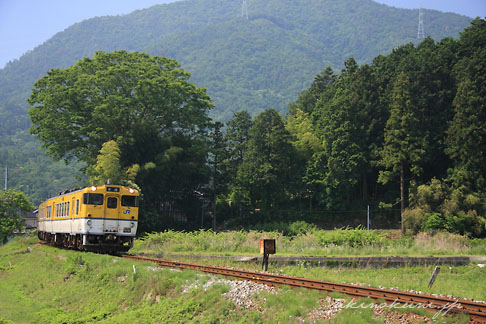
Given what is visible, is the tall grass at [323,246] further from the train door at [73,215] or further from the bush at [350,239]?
the train door at [73,215]

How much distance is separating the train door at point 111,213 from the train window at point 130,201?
13.3 inches

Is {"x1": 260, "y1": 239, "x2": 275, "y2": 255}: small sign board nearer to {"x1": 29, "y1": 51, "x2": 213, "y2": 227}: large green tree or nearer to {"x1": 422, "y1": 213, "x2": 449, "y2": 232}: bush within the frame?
{"x1": 422, "y1": 213, "x2": 449, "y2": 232}: bush

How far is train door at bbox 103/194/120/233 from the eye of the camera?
2345 centimetres

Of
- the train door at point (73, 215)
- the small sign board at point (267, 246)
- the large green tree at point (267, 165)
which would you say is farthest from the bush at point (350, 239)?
the large green tree at point (267, 165)

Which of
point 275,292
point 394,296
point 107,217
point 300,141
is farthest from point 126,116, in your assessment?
point 394,296

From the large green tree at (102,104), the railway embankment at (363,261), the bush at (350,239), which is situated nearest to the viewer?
the railway embankment at (363,261)

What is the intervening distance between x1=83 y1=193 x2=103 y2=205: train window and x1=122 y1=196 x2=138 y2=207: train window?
1.17m

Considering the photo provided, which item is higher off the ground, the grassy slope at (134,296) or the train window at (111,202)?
the train window at (111,202)

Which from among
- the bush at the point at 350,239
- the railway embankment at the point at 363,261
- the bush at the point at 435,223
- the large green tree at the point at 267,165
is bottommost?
the railway embankment at the point at 363,261

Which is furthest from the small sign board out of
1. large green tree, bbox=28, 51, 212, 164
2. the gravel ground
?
large green tree, bbox=28, 51, 212, 164

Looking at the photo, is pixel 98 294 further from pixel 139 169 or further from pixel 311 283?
pixel 139 169

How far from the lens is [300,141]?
60.0m

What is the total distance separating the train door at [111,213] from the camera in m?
23.5

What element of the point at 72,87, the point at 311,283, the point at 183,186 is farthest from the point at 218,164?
the point at 311,283
